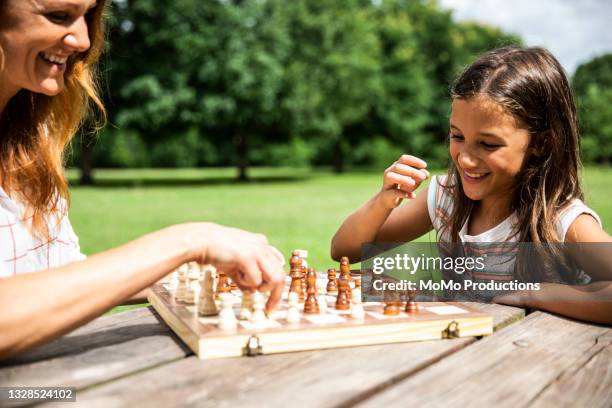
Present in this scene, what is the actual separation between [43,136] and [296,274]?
110 cm

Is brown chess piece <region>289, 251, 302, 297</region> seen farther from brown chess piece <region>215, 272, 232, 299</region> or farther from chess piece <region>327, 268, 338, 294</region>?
brown chess piece <region>215, 272, 232, 299</region>

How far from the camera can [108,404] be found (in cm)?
118

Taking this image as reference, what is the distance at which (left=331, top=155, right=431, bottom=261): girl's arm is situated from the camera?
2.55 metres

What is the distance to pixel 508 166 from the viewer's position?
2527 millimetres

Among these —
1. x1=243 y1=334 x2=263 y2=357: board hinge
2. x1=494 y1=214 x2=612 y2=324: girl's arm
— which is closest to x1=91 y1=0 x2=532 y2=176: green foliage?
x1=494 y1=214 x2=612 y2=324: girl's arm

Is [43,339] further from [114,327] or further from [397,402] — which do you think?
[397,402]

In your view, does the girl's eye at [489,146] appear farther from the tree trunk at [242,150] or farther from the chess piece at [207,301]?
the tree trunk at [242,150]

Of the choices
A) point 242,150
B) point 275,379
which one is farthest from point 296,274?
point 242,150

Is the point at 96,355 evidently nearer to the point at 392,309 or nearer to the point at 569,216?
the point at 392,309

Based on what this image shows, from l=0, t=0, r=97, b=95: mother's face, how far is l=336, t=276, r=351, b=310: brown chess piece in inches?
45.9

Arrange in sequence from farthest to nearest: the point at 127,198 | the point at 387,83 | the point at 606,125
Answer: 1. the point at 606,125
2. the point at 387,83
3. the point at 127,198

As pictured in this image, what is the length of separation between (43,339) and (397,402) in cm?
80

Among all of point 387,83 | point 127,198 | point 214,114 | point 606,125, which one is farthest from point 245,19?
point 606,125

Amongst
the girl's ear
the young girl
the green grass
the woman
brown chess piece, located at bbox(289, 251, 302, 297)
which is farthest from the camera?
the green grass
